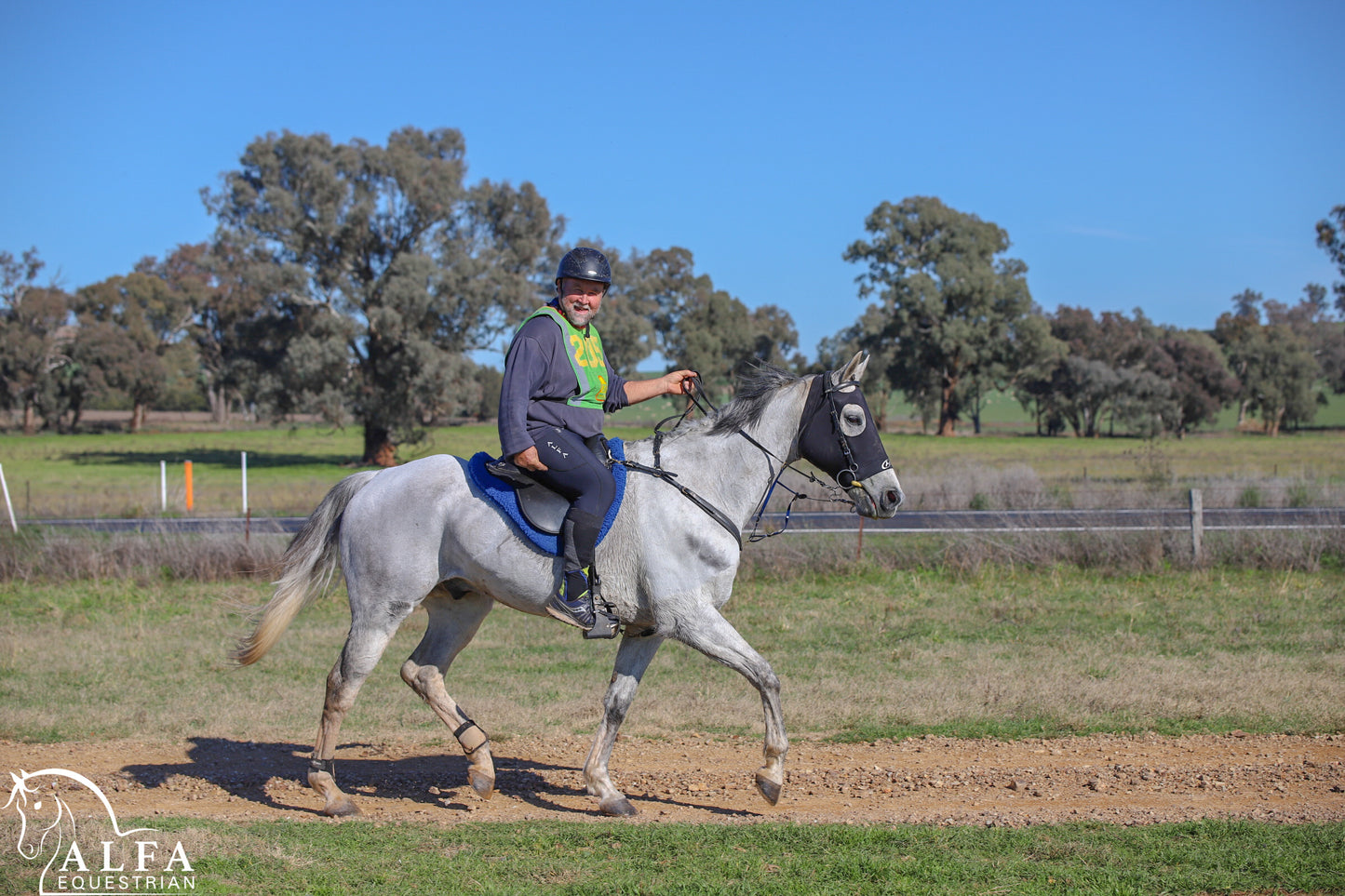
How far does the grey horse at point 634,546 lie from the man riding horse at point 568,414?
167 mm

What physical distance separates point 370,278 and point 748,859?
1625 inches

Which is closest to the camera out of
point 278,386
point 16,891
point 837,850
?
point 16,891

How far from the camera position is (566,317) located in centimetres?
623

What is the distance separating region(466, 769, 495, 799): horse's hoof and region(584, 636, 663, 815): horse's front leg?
24.0 inches

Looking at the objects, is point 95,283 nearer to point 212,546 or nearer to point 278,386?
point 278,386

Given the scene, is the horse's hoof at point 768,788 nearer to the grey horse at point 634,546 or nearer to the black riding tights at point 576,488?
the grey horse at point 634,546

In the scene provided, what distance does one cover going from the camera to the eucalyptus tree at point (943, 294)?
7038cm

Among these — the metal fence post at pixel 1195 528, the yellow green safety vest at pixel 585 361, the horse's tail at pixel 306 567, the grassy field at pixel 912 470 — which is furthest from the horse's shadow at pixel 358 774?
the grassy field at pixel 912 470

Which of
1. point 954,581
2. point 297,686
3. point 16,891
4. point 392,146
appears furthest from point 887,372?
point 16,891

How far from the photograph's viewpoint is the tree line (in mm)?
41656

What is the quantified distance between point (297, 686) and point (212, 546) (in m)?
6.64

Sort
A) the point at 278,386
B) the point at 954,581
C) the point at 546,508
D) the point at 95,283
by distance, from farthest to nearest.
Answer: the point at 95,283 < the point at 278,386 < the point at 954,581 < the point at 546,508

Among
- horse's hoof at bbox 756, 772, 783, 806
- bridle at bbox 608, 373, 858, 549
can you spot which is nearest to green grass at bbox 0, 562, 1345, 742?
Result: horse's hoof at bbox 756, 772, 783, 806

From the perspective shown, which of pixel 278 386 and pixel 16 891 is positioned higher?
pixel 278 386
